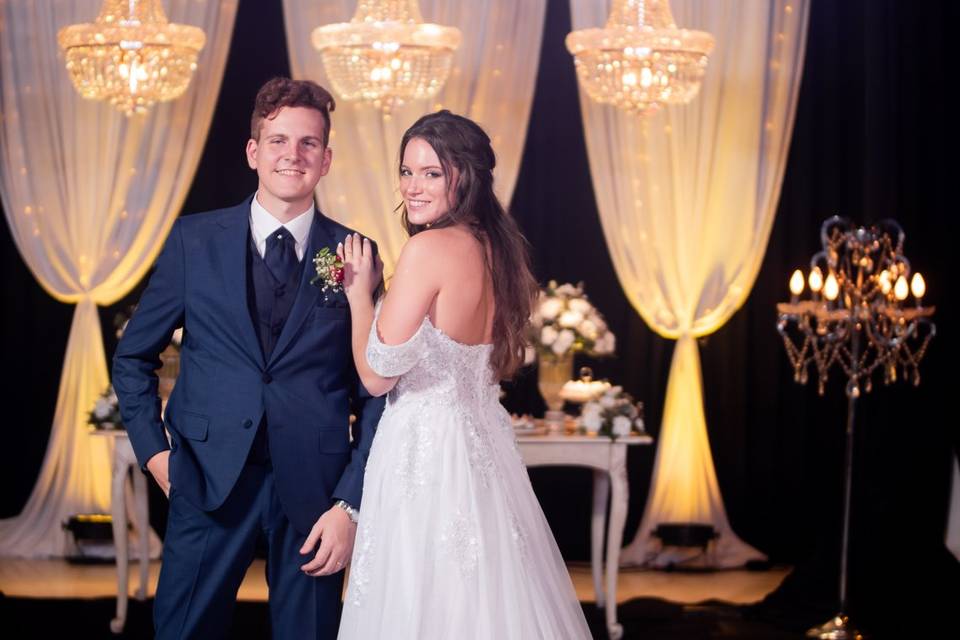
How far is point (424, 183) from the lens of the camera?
3570 millimetres

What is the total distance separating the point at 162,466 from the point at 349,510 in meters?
0.46

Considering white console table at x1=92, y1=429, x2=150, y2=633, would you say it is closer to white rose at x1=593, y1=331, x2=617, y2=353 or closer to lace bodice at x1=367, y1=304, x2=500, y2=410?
white rose at x1=593, y1=331, x2=617, y2=353

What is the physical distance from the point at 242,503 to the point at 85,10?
4.62 m

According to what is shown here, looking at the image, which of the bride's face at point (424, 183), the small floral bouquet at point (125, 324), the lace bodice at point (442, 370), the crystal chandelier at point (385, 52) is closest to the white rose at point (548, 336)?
the crystal chandelier at point (385, 52)

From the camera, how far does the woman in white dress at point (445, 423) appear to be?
3520 millimetres

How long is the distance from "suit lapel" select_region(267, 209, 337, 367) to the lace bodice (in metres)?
0.19

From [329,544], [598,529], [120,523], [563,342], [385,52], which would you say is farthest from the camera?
[598,529]

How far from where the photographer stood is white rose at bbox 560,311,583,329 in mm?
6500

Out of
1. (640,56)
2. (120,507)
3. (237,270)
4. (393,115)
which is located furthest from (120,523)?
(237,270)

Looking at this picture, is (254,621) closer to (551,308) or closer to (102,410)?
(102,410)

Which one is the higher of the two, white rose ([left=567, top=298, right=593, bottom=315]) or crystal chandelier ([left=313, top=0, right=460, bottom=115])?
crystal chandelier ([left=313, top=0, right=460, bottom=115])

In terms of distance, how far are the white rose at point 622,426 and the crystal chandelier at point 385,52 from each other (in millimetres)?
1664

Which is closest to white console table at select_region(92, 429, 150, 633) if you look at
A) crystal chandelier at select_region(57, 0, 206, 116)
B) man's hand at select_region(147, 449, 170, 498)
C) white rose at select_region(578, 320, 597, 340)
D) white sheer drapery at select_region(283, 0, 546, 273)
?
crystal chandelier at select_region(57, 0, 206, 116)

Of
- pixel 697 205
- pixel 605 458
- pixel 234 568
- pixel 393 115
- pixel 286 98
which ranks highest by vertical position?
pixel 393 115
